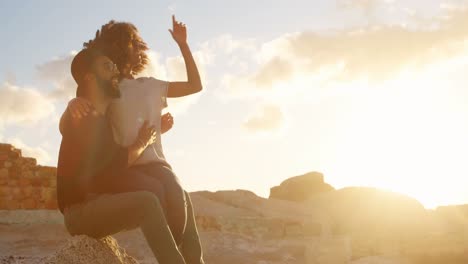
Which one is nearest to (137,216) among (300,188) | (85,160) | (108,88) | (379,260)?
(85,160)

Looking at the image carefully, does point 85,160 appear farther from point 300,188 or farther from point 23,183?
point 300,188

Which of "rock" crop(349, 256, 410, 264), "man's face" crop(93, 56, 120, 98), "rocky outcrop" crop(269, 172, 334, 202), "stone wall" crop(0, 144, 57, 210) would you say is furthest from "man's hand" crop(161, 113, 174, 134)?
"rocky outcrop" crop(269, 172, 334, 202)

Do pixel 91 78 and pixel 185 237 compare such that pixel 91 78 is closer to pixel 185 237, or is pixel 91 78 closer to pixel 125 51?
pixel 125 51

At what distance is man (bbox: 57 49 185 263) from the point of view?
3.19 meters

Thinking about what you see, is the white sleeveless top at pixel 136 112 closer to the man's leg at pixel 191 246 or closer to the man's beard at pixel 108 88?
the man's beard at pixel 108 88

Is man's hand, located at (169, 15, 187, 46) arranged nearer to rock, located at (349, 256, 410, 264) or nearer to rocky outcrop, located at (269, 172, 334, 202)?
rock, located at (349, 256, 410, 264)

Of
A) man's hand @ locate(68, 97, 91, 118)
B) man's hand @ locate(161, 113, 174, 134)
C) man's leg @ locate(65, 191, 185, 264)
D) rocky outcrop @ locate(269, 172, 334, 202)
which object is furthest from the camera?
rocky outcrop @ locate(269, 172, 334, 202)

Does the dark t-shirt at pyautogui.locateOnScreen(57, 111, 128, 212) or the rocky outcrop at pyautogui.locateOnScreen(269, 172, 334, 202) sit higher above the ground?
the rocky outcrop at pyautogui.locateOnScreen(269, 172, 334, 202)

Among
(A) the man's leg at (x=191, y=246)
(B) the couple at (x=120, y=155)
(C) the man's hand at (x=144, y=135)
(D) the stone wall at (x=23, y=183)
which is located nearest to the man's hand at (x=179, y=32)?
(B) the couple at (x=120, y=155)

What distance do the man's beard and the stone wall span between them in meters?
13.1

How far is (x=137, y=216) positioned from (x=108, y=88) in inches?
30.3

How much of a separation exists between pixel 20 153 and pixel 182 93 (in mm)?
13653

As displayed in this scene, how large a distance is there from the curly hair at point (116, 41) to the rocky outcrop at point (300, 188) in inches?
955

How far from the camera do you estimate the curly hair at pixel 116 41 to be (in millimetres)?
3518
